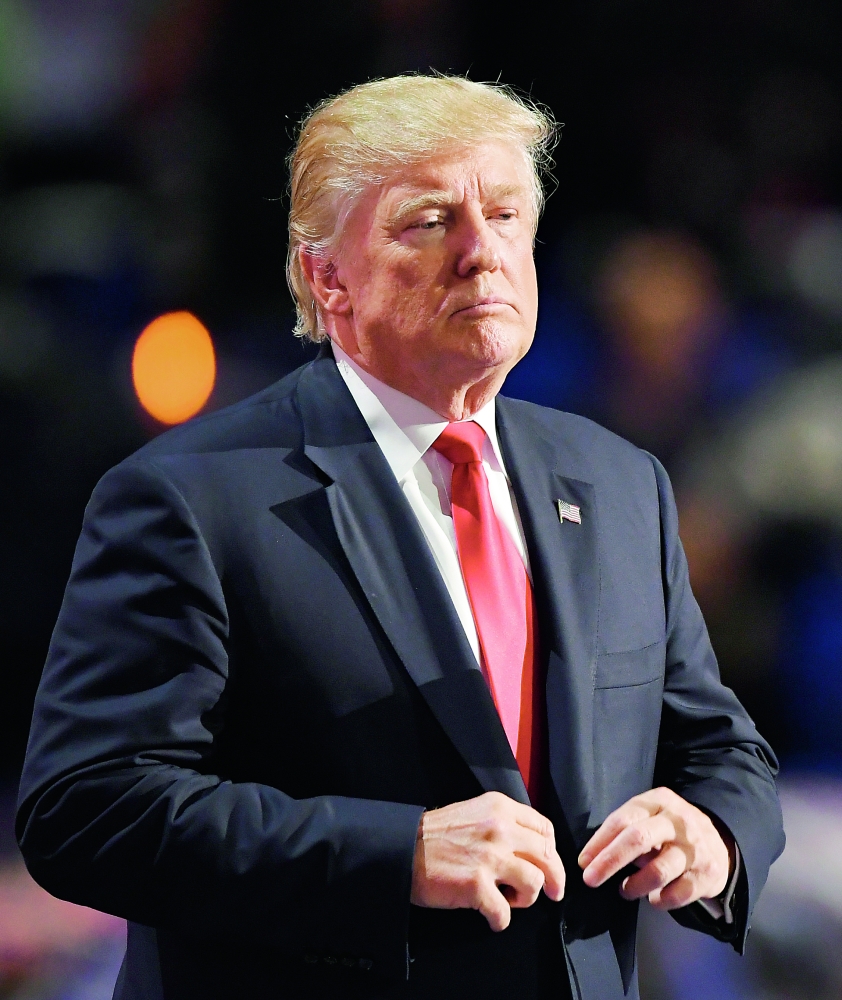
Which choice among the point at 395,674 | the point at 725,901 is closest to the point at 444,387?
the point at 395,674

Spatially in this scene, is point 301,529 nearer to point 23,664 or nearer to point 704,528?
point 23,664

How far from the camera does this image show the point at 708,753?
4.54 ft

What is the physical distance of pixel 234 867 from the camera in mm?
1082

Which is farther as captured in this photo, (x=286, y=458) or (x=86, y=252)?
(x=86, y=252)

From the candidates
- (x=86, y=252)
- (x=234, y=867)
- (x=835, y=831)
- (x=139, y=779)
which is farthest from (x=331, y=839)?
(x=835, y=831)

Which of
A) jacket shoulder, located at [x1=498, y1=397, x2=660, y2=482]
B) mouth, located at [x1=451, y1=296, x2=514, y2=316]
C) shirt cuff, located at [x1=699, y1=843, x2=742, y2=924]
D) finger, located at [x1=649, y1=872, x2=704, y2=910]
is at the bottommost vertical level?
shirt cuff, located at [x1=699, y1=843, x2=742, y2=924]

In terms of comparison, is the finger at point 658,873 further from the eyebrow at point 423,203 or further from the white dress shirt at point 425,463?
the eyebrow at point 423,203

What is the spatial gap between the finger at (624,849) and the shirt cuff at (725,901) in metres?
0.14

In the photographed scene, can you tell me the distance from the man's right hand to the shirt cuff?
0.27 m

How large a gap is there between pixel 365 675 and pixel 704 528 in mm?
1161

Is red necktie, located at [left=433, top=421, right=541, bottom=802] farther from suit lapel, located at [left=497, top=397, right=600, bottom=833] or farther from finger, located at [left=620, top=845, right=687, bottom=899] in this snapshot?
finger, located at [left=620, top=845, right=687, bottom=899]

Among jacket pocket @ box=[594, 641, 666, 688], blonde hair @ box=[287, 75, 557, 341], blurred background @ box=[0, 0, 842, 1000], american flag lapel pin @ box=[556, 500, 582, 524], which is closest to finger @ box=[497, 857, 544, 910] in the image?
jacket pocket @ box=[594, 641, 666, 688]

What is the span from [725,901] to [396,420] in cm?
68

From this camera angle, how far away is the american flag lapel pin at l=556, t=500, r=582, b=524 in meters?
1.37
